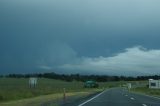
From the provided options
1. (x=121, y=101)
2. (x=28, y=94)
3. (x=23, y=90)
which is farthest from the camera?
(x=23, y=90)

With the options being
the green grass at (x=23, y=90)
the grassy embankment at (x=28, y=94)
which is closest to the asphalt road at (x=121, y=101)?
the grassy embankment at (x=28, y=94)

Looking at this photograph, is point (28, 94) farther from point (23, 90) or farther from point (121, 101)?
point (121, 101)

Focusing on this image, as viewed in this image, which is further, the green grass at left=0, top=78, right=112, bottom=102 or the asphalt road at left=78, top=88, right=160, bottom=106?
the green grass at left=0, top=78, right=112, bottom=102

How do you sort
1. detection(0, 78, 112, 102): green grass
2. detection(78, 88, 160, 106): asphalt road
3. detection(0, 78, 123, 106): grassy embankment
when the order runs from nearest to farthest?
detection(78, 88, 160, 106): asphalt road, detection(0, 78, 123, 106): grassy embankment, detection(0, 78, 112, 102): green grass

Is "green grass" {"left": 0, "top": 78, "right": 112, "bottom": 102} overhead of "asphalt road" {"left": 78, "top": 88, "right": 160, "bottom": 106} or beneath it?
overhead

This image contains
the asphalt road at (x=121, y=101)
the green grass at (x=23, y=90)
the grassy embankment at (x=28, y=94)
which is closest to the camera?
the asphalt road at (x=121, y=101)

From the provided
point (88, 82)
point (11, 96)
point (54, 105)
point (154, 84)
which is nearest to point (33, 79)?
point (11, 96)

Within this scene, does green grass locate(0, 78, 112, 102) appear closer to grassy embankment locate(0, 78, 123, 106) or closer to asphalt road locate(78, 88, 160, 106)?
grassy embankment locate(0, 78, 123, 106)

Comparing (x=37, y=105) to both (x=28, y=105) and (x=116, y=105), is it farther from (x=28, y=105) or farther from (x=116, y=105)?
(x=116, y=105)

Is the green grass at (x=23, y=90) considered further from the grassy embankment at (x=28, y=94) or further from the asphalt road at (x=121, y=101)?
the asphalt road at (x=121, y=101)

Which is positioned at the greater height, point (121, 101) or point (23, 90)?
point (23, 90)

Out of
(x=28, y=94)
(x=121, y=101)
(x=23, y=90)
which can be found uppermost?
(x=23, y=90)

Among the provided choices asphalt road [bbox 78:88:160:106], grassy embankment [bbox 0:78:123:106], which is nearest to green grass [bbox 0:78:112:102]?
grassy embankment [bbox 0:78:123:106]

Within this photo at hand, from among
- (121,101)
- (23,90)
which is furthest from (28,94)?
(121,101)
